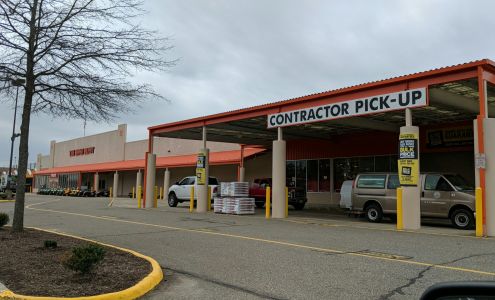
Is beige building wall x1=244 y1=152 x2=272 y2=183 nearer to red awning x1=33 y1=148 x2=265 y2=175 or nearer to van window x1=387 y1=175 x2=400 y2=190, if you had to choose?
red awning x1=33 y1=148 x2=265 y2=175

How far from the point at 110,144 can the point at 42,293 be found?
53.1 metres

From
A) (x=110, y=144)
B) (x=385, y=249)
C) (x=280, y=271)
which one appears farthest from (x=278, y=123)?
(x=110, y=144)

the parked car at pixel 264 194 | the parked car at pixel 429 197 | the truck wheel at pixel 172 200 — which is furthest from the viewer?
the truck wheel at pixel 172 200

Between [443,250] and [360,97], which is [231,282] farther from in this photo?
[360,97]

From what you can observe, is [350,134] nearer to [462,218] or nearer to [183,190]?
[183,190]

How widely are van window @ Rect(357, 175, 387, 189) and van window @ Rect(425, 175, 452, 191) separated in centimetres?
167

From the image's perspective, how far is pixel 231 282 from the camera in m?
7.25

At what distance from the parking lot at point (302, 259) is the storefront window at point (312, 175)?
14.6 meters

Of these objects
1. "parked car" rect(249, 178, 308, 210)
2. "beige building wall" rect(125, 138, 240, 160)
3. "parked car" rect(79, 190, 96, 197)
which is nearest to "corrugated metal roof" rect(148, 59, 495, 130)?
"parked car" rect(249, 178, 308, 210)

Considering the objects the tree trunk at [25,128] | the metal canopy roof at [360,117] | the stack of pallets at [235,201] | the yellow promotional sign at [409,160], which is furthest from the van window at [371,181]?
the tree trunk at [25,128]

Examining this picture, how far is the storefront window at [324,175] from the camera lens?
29.0 metres

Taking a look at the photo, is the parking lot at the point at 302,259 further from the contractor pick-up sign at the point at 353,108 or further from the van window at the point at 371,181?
the contractor pick-up sign at the point at 353,108

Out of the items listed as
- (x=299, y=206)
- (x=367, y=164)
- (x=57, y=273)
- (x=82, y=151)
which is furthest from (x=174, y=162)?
(x=57, y=273)

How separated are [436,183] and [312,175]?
1458cm
